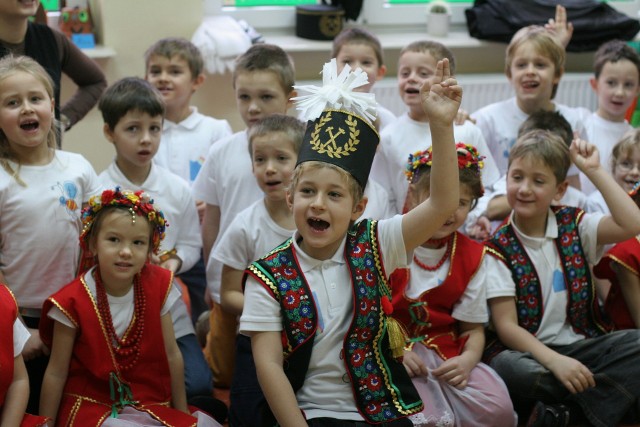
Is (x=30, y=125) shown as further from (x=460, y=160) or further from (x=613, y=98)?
(x=613, y=98)

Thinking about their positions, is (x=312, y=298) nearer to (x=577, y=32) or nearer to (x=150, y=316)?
(x=150, y=316)

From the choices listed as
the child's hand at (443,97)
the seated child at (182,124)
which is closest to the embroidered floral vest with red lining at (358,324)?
the child's hand at (443,97)

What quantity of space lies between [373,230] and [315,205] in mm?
194

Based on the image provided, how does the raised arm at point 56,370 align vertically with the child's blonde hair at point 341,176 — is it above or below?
below

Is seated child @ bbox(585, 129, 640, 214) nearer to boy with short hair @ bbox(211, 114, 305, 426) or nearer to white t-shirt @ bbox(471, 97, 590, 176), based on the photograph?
white t-shirt @ bbox(471, 97, 590, 176)

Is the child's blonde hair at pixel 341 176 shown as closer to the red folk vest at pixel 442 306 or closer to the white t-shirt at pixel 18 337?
the red folk vest at pixel 442 306

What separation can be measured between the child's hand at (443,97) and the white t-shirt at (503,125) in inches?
68.7

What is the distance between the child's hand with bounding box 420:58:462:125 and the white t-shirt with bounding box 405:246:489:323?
34.2 inches

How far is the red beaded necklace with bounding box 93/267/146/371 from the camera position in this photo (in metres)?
2.44

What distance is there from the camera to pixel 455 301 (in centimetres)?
274

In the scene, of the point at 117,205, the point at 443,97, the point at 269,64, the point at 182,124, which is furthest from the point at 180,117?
the point at 443,97

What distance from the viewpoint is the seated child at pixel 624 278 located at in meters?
2.97

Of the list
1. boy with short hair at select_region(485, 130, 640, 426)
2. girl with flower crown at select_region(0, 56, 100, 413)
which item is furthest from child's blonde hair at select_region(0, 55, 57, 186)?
boy with short hair at select_region(485, 130, 640, 426)

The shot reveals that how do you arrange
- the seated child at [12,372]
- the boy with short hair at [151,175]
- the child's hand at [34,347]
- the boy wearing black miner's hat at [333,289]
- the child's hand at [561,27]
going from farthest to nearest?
the child's hand at [561,27]
the boy with short hair at [151,175]
the child's hand at [34,347]
the seated child at [12,372]
the boy wearing black miner's hat at [333,289]
